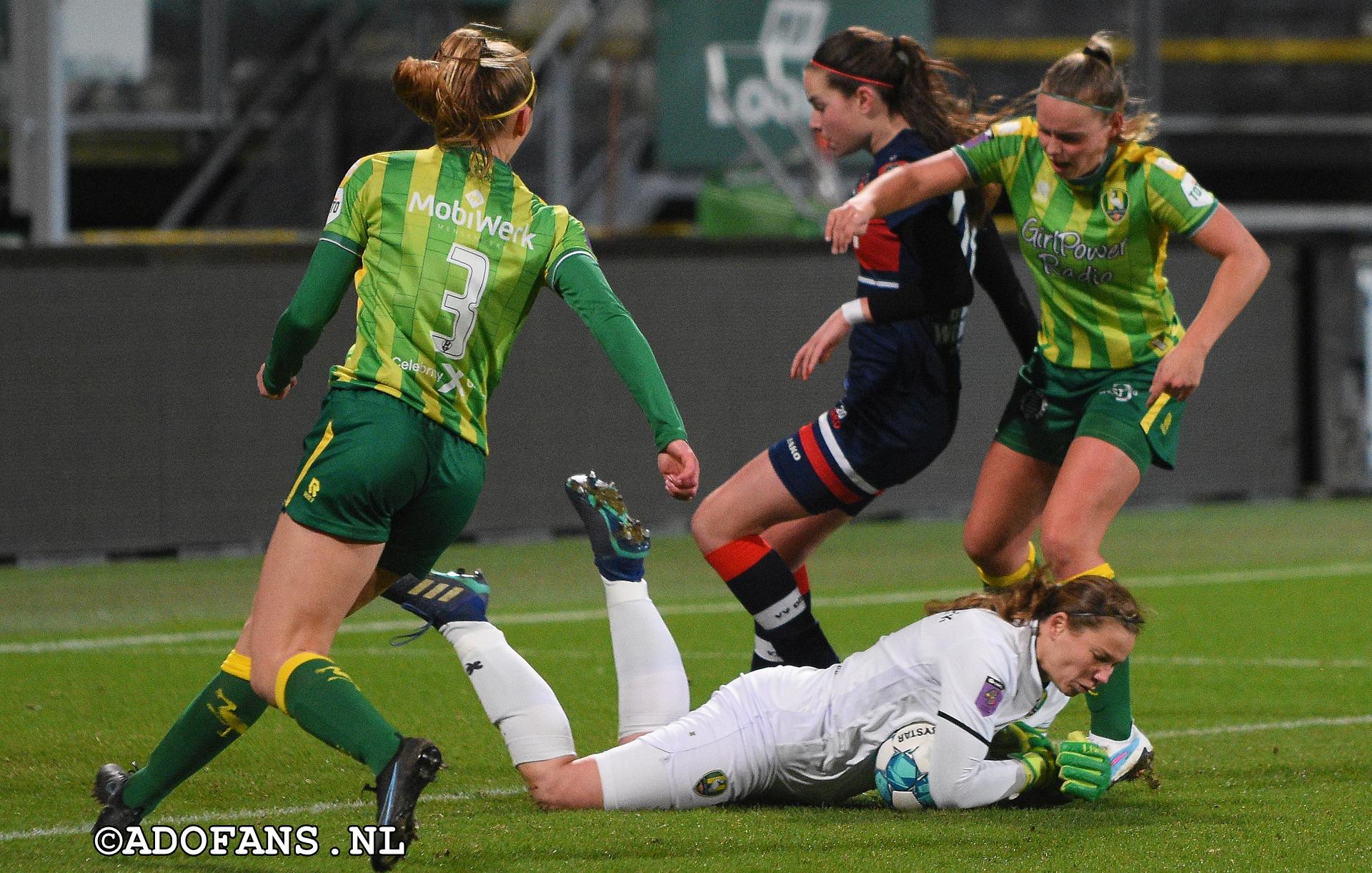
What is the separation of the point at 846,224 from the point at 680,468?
1201 mm

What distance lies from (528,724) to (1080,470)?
1.69 metres

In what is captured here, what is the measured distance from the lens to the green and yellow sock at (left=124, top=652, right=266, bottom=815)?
4.43 m

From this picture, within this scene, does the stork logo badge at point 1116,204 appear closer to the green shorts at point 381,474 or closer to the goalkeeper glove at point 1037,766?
the goalkeeper glove at point 1037,766

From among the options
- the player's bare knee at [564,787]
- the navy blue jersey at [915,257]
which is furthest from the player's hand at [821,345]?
the player's bare knee at [564,787]

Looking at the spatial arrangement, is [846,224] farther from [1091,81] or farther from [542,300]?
[542,300]

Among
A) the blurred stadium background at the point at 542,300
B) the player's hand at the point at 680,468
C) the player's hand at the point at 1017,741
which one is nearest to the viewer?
the player's hand at the point at 680,468

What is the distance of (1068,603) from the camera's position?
4.83m

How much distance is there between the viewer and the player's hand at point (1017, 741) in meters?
5.11

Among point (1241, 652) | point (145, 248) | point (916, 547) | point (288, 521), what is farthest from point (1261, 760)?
point (145, 248)

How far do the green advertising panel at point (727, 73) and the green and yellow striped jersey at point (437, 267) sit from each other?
11.1 metres

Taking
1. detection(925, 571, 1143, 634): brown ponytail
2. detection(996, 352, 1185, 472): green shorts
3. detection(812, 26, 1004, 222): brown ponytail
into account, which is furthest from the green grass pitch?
detection(812, 26, 1004, 222): brown ponytail

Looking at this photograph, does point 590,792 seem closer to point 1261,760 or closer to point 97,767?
point 97,767

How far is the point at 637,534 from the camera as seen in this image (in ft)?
17.0

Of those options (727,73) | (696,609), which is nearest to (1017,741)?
(696,609)
